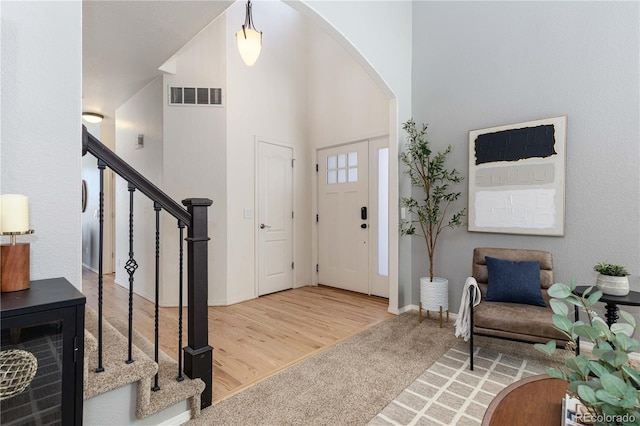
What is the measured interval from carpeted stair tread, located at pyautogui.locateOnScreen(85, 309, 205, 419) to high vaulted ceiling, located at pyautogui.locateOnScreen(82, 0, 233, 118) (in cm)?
238

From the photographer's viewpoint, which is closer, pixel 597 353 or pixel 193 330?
pixel 597 353

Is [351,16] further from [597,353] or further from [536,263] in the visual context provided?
[597,353]

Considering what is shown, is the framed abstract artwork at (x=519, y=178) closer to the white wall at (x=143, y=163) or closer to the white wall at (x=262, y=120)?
the white wall at (x=262, y=120)

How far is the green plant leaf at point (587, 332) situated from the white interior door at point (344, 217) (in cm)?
357

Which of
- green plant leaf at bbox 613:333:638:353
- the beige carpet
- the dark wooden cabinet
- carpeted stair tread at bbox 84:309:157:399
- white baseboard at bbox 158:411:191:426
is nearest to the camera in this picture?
green plant leaf at bbox 613:333:638:353

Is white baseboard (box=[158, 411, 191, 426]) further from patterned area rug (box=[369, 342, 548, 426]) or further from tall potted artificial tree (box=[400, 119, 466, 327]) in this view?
tall potted artificial tree (box=[400, 119, 466, 327])

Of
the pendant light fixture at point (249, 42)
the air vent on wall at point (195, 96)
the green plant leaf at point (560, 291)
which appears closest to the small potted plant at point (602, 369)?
the green plant leaf at point (560, 291)

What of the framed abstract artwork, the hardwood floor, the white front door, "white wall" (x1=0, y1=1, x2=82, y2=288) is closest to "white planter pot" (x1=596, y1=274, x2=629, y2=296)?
the framed abstract artwork

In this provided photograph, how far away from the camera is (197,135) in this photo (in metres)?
3.86

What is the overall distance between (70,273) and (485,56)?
380 centimetres

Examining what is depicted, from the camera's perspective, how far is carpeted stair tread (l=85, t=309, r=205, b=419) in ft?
4.71

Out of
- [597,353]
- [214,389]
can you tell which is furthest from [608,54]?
[214,389]

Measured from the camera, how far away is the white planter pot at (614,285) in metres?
2.18

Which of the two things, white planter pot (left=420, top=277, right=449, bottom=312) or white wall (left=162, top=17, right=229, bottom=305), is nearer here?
white planter pot (left=420, top=277, right=449, bottom=312)
